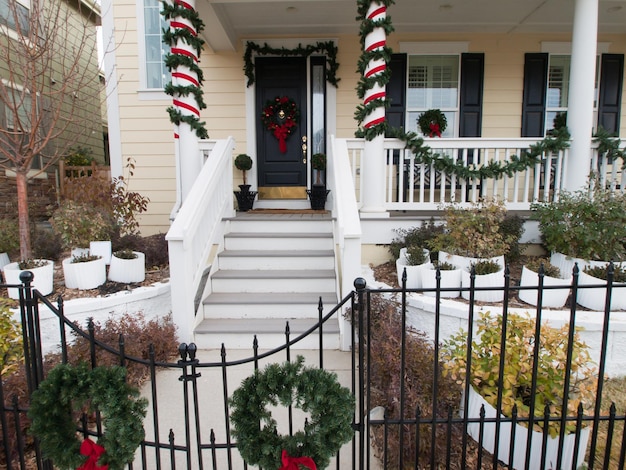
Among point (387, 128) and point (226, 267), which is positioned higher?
point (387, 128)

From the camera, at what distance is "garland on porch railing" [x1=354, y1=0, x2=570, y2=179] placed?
16.1 feet

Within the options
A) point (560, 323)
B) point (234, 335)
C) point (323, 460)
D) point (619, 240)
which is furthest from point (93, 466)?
point (619, 240)

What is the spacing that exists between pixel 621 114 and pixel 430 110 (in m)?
3.19

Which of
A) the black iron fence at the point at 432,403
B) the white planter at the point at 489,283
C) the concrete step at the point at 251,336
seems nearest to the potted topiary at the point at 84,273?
the concrete step at the point at 251,336

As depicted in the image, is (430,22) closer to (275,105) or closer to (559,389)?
(275,105)

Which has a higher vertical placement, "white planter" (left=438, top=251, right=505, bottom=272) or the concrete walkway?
"white planter" (left=438, top=251, right=505, bottom=272)

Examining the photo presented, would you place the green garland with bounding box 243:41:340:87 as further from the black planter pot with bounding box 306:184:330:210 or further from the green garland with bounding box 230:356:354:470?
the green garland with bounding box 230:356:354:470

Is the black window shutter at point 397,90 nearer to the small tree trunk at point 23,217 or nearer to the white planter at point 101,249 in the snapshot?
the white planter at point 101,249

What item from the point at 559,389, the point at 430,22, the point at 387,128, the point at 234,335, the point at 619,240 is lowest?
the point at 234,335

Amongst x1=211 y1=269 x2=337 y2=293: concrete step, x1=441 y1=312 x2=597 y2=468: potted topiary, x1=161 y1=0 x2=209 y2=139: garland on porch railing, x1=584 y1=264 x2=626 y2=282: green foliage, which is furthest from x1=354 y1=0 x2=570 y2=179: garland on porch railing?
x1=441 y1=312 x2=597 y2=468: potted topiary

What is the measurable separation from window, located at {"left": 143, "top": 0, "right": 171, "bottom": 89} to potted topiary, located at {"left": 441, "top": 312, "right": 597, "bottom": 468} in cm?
656

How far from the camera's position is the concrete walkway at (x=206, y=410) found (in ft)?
8.13

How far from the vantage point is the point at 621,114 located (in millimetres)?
6992

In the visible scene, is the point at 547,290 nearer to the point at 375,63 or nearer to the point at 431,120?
the point at 375,63
